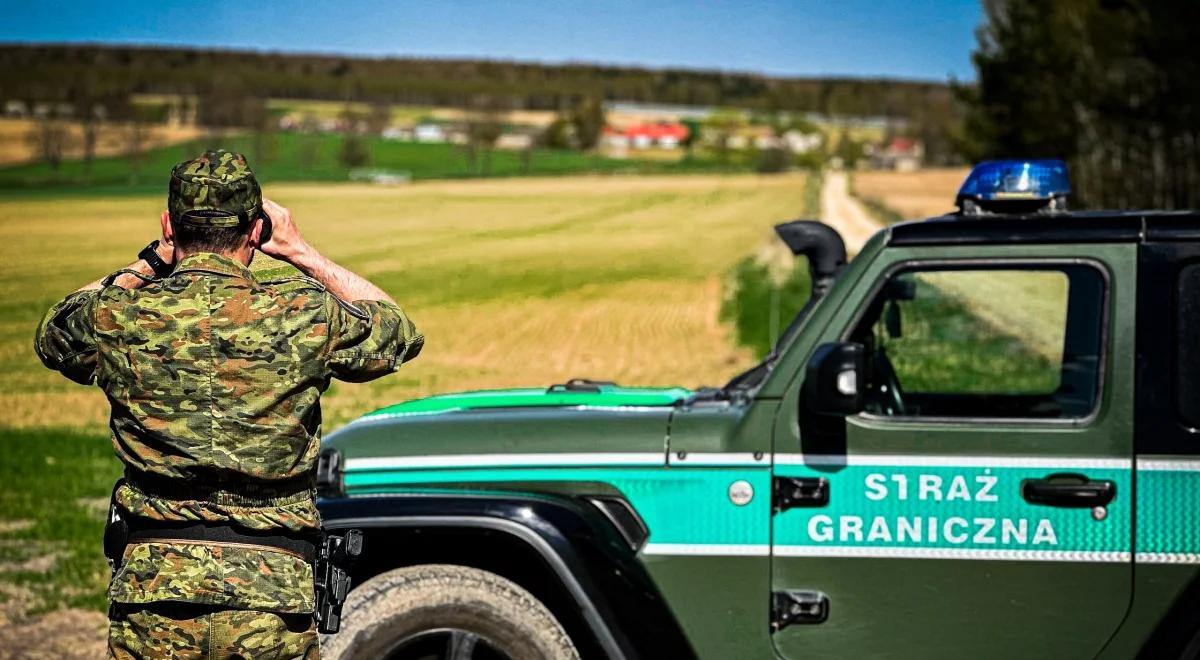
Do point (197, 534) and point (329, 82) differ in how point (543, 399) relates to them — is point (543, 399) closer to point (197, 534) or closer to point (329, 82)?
point (197, 534)

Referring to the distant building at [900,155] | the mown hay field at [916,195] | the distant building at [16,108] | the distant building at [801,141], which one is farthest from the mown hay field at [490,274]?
the distant building at [801,141]

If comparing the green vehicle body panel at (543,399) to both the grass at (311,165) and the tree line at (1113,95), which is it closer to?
the tree line at (1113,95)

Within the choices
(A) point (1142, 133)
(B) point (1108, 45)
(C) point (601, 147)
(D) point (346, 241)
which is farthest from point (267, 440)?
(C) point (601, 147)

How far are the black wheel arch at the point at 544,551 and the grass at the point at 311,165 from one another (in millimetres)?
61952

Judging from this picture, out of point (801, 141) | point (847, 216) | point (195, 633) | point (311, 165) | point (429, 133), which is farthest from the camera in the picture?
point (801, 141)

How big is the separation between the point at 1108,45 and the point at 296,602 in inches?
1507

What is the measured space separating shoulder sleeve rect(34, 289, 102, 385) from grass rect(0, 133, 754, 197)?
62409 mm

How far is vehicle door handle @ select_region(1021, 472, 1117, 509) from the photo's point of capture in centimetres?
395

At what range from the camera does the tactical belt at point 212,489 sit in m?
3.44

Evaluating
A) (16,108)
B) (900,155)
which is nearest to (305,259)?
(16,108)

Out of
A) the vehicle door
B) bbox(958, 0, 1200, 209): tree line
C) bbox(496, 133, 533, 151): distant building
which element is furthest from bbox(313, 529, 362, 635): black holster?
bbox(496, 133, 533, 151): distant building

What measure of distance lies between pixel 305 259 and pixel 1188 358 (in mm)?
2329

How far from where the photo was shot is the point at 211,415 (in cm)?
340

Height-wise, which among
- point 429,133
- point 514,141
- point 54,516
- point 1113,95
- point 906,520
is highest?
point 429,133
